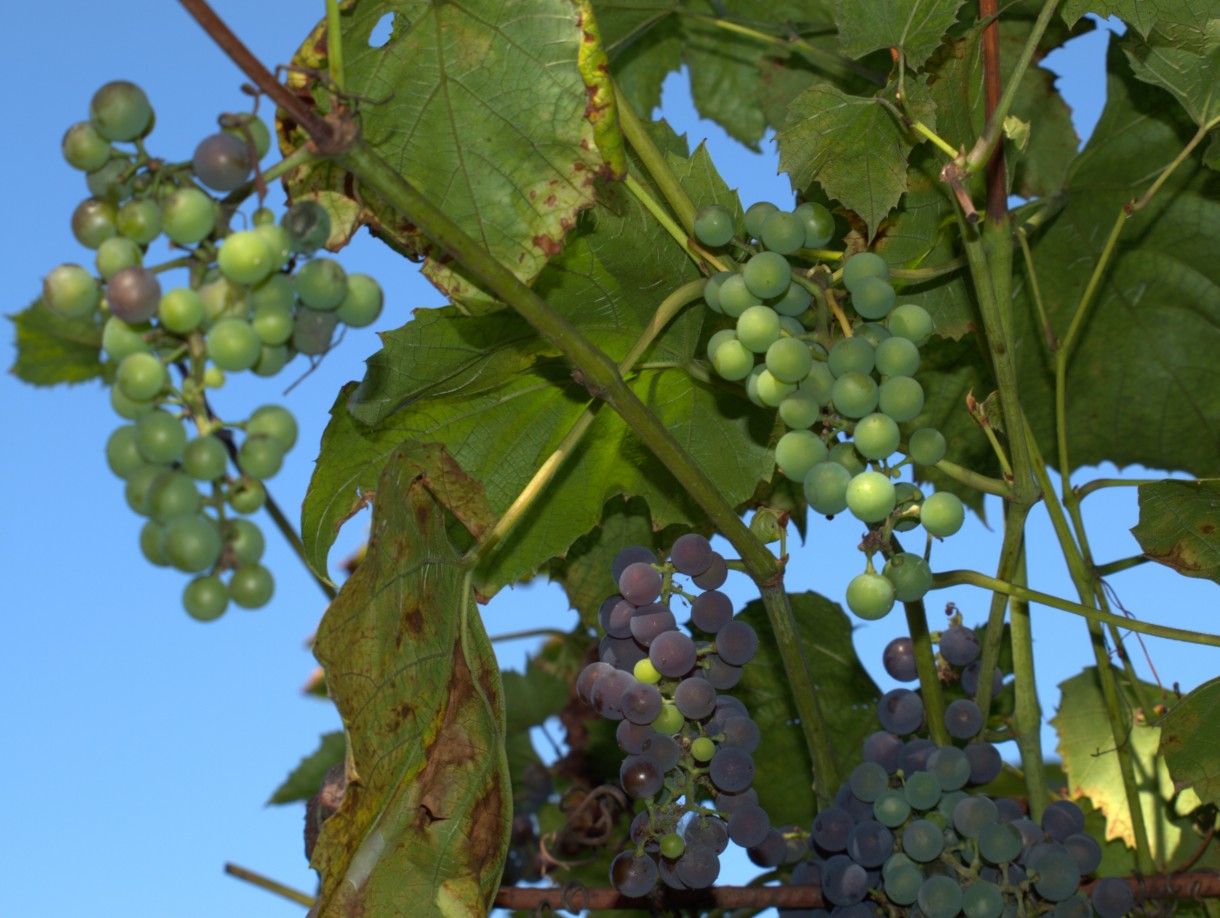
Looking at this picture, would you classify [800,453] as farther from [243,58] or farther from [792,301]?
[243,58]

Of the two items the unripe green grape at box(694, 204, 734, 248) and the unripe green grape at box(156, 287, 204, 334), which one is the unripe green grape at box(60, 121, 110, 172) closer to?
the unripe green grape at box(156, 287, 204, 334)

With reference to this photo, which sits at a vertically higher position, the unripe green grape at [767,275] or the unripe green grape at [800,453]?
the unripe green grape at [767,275]

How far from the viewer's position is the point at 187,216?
75 centimetres

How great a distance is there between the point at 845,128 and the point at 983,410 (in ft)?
0.95

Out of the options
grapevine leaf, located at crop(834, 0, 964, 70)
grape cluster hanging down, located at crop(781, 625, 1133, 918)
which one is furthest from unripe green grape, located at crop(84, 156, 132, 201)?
grape cluster hanging down, located at crop(781, 625, 1133, 918)

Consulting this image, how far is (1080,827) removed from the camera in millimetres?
1316

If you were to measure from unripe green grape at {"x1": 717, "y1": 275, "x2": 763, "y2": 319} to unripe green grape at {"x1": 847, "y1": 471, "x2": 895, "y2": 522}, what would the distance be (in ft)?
0.61

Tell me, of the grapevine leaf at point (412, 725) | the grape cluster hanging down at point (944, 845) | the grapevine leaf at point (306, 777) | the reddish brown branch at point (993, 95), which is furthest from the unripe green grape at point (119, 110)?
the grapevine leaf at point (306, 777)

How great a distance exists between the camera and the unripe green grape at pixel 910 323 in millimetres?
1136

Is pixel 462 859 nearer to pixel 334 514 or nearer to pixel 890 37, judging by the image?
pixel 334 514

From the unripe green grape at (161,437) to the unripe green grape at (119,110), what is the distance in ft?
0.55

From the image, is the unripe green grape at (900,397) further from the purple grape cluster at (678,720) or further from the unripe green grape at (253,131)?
the unripe green grape at (253,131)

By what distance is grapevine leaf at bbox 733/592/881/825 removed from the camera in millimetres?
1569

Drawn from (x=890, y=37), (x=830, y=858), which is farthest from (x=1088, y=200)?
(x=830, y=858)
